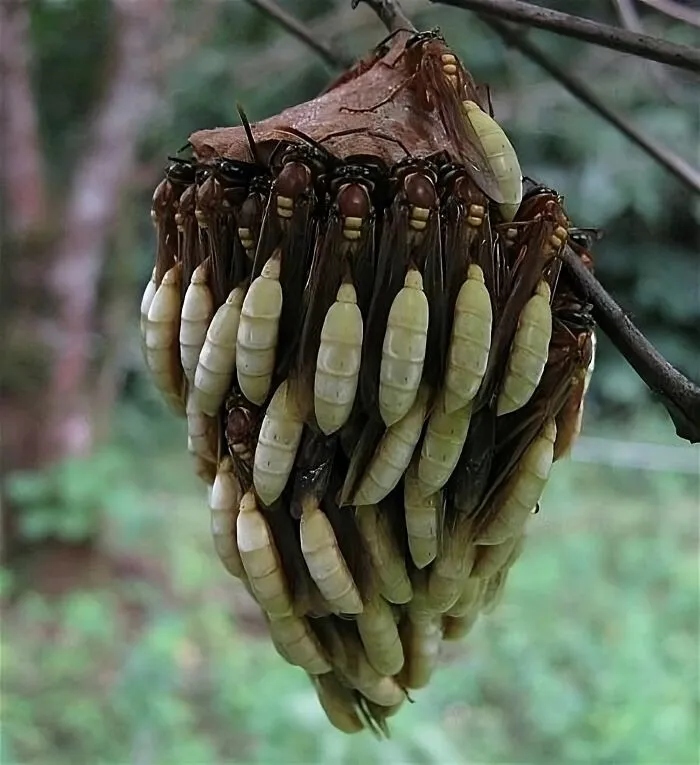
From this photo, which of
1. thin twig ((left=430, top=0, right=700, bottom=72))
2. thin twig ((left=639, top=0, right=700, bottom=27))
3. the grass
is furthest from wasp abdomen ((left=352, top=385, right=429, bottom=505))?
the grass

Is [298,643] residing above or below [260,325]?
below

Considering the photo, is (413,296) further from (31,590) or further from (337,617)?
(31,590)

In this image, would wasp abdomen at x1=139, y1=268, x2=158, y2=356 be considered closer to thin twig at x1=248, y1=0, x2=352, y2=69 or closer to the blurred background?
thin twig at x1=248, y1=0, x2=352, y2=69

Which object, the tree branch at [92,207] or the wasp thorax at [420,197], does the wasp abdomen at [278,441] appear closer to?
the wasp thorax at [420,197]

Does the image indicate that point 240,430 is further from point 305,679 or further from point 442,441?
point 305,679

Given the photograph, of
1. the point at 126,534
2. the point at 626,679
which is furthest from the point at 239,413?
the point at 126,534

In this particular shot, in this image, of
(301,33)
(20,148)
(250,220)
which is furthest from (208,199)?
(20,148)
